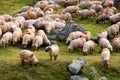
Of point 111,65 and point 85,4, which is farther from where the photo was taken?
point 85,4

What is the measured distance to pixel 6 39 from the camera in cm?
2381

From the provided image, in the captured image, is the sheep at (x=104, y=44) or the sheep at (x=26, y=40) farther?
the sheep at (x=26, y=40)

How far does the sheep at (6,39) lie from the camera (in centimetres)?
2358

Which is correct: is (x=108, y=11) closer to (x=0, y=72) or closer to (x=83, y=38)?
(x=83, y=38)

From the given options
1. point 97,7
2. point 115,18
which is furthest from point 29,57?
point 97,7

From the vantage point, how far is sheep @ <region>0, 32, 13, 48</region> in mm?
23578

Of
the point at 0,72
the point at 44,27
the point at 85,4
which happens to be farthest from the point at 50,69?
the point at 85,4

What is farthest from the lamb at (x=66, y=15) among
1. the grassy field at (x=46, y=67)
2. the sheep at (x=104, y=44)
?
the grassy field at (x=46, y=67)

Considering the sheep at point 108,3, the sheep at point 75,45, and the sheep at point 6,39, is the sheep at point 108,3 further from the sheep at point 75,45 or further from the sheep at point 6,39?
the sheep at point 6,39

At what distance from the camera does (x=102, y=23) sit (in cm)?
2961

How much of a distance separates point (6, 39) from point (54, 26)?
15.2 feet

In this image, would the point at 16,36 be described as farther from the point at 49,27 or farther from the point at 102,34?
the point at 102,34

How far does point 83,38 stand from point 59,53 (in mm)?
1773

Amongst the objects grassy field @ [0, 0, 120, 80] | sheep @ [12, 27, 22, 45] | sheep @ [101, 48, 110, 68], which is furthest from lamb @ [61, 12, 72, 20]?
sheep @ [101, 48, 110, 68]
